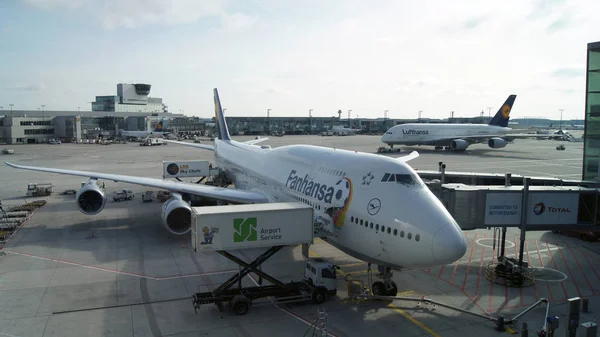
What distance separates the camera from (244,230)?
52.2 feet

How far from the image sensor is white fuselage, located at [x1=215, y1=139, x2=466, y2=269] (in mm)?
13945

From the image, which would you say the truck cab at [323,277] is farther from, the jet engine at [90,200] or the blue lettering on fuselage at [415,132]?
the blue lettering on fuselage at [415,132]

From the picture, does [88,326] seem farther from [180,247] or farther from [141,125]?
[141,125]

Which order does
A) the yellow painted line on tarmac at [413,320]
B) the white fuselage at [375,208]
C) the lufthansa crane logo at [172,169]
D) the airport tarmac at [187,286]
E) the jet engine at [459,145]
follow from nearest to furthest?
the white fuselage at [375,208], the yellow painted line on tarmac at [413,320], the airport tarmac at [187,286], the lufthansa crane logo at [172,169], the jet engine at [459,145]

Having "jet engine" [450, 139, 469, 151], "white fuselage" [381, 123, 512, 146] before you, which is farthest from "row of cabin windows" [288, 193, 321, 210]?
"jet engine" [450, 139, 469, 151]

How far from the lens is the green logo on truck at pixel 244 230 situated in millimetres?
15820

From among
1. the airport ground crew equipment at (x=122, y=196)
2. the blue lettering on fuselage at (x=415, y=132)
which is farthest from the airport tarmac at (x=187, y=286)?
the blue lettering on fuselage at (x=415, y=132)

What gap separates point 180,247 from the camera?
24359mm

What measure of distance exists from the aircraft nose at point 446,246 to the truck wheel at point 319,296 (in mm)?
4830

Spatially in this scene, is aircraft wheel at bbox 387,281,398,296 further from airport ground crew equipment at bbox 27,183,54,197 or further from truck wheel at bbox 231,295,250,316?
airport ground crew equipment at bbox 27,183,54,197

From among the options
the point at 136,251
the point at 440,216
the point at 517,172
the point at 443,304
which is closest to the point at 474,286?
the point at 443,304

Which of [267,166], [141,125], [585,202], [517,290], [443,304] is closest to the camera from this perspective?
[443,304]

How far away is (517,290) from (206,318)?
41.2ft

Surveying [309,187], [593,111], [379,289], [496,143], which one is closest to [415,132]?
[496,143]
